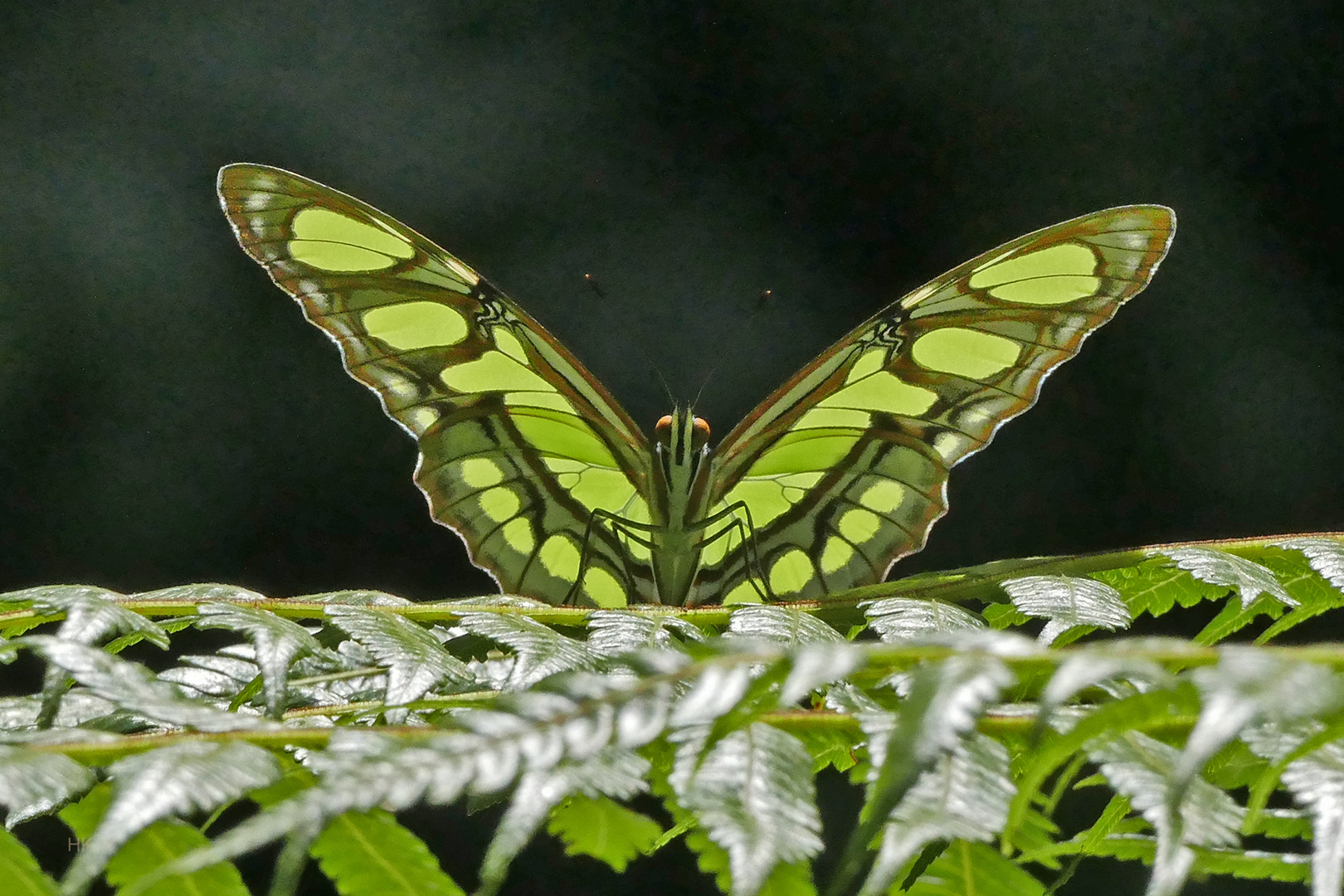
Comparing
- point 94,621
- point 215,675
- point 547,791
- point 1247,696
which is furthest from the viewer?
point 215,675

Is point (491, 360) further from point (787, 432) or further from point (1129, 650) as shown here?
point (1129, 650)

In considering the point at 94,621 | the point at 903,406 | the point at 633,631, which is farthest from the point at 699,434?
the point at 94,621

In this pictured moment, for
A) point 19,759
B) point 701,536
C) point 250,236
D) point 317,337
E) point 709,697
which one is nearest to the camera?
point 709,697

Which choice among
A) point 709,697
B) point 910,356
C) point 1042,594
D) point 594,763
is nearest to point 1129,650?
point 709,697

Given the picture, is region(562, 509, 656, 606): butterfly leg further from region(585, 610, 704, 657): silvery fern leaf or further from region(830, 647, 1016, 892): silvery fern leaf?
region(830, 647, 1016, 892): silvery fern leaf

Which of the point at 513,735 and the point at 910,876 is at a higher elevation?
the point at 513,735

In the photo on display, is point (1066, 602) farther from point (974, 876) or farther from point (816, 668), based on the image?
point (816, 668)
